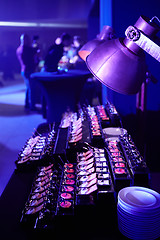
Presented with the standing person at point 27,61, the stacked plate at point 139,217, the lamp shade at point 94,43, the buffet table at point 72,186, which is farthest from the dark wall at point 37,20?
the stacked plate at point 139,217

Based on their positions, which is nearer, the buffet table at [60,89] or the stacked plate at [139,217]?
the stacked plate at [139,217]

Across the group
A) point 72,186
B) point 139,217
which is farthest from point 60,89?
point 139,217

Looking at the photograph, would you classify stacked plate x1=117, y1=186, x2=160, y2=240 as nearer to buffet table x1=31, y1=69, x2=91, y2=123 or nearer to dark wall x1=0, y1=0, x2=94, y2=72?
buffet table x1=31, y1=69, x2=91, y2=123

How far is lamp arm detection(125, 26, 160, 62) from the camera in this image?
84cm

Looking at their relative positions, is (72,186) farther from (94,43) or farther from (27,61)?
(27,61)

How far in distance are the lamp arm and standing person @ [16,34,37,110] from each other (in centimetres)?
535

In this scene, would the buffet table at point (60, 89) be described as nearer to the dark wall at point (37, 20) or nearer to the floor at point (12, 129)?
the floor at point (12, 129)

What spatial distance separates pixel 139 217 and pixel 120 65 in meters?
0.67

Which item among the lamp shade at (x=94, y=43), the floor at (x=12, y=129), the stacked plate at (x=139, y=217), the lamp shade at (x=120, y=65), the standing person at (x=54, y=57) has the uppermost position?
the lamp shade at (x=120, y=65)

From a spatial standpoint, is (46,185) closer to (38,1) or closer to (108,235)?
(108,235)

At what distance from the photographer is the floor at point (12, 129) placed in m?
3.30

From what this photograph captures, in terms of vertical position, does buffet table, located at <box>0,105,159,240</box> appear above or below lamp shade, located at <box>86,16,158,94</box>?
below

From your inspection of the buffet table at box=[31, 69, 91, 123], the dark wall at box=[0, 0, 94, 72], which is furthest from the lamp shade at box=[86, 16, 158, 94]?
the dark wall at box=[0, 0, 94, 72]

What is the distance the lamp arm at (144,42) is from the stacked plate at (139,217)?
669mm
